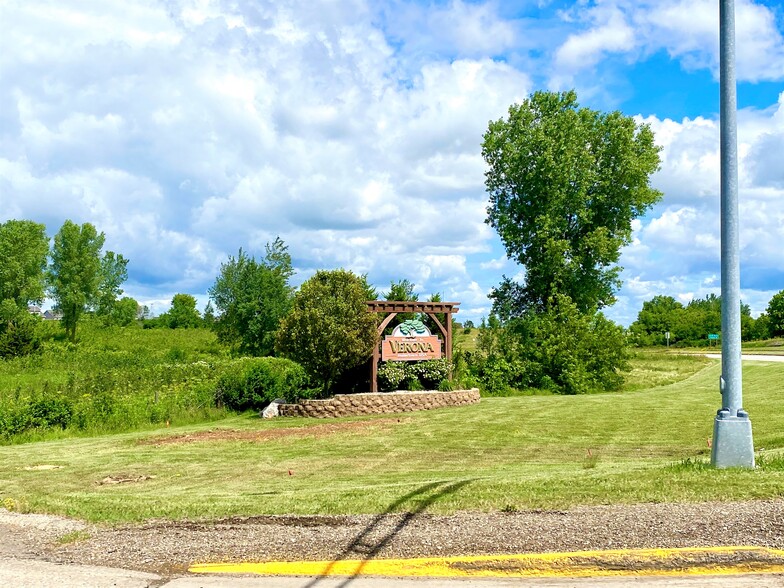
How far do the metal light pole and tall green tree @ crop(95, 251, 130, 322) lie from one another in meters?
70.3

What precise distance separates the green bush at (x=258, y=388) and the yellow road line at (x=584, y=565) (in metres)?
18.8

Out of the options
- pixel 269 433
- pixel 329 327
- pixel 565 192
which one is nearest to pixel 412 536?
pixel 269 433

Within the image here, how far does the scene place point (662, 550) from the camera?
546cm

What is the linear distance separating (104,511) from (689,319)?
3457 inches

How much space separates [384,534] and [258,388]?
18844 mm

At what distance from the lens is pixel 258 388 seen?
24.5m

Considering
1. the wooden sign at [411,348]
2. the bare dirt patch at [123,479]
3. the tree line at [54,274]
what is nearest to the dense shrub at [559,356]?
the wooden sign at [411,348]

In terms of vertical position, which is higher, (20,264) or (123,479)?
(20,264)

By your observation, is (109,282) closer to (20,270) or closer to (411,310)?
(20,270)

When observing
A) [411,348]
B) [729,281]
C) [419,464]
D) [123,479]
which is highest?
[729,281]

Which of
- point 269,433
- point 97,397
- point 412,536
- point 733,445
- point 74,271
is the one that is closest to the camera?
point 412,536

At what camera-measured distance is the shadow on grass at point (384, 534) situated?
5562 millimetres

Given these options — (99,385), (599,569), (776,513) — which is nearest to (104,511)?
(599,569)

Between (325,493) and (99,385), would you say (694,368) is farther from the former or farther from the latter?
(325,493)
